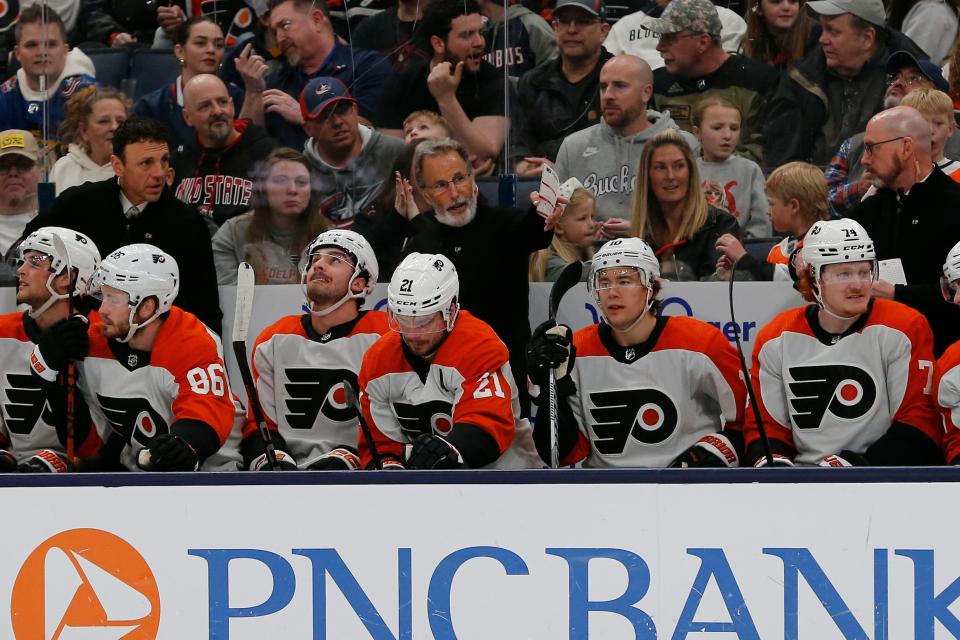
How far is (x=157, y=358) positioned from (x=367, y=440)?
31.8 inches

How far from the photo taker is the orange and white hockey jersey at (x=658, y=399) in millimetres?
4797

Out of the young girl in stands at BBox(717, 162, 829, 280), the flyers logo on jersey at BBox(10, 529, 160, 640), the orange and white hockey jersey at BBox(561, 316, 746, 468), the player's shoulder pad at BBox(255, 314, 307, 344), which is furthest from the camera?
the young girl in stands at BBox(717, 162, 829, 280)

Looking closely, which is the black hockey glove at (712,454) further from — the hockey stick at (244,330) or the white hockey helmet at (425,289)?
the hockey stick at (244,330)

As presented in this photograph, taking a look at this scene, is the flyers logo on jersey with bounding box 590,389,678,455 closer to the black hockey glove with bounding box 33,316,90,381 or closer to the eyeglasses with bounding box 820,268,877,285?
the eyeglasses with bounding box 820,268,877,285

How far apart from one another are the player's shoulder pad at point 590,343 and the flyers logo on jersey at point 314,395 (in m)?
0.79

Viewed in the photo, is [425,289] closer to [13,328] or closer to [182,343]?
[182,343]

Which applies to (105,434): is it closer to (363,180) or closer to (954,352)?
(363,180)

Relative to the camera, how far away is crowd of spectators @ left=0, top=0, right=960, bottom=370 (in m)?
5.46

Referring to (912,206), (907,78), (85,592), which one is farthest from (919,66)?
(85,592)

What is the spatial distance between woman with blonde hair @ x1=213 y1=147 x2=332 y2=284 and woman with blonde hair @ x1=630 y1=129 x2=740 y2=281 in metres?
1.29

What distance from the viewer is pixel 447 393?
4.74m

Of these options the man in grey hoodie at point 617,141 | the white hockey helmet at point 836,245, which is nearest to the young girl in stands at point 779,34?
the man in grey hoodie at point 617,141

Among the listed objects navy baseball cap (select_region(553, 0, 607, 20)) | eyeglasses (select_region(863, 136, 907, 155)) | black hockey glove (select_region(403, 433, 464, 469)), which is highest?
navy baseball cap (select_region(553, 0, 607, 20))

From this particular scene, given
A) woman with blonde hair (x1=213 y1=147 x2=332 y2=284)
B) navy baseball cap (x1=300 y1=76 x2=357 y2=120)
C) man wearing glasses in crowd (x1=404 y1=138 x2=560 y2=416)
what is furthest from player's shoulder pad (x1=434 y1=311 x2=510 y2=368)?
navy baseball cap (x1=300 y1=76 x2=357 y2=120)
